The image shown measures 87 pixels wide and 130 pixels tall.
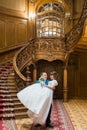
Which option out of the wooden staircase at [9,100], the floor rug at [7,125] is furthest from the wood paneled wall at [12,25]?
the floor rug at [7,125]

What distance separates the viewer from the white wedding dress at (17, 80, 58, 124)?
5.55 meters

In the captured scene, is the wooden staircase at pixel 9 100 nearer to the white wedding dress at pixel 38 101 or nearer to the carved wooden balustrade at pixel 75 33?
the white wedding dress at pixel 38 101

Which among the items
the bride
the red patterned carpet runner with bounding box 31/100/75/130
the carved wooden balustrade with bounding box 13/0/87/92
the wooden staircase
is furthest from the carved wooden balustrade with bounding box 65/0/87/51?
the bride

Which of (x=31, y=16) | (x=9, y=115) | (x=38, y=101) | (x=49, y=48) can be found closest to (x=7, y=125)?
(x=9, y=115)

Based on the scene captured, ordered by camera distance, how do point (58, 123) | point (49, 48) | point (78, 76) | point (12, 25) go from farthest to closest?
point (78, 76) < point (12, 25) < point (49, 48) < point (58, 123)

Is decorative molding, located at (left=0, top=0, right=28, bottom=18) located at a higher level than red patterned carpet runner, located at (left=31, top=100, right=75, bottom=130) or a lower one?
higher

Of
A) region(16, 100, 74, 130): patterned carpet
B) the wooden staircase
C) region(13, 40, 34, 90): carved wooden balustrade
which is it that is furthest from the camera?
region(13, 40, 34, 90): carved wooden balustrade

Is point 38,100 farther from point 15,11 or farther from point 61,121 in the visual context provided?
point 15,11

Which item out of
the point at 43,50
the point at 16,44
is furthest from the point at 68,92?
the point at 16,44

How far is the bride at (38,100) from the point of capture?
5549mm

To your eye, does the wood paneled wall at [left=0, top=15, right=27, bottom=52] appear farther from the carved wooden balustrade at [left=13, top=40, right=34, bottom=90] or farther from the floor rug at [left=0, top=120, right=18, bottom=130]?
the floor rug at [left=0, top=120, right=18, bottom=130]

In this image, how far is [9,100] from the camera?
7469mm

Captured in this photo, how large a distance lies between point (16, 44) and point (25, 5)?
2391mm

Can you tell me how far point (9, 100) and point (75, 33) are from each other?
175 inches
